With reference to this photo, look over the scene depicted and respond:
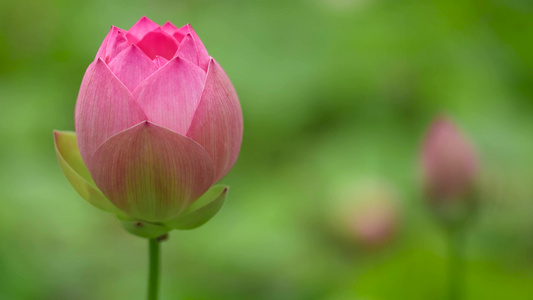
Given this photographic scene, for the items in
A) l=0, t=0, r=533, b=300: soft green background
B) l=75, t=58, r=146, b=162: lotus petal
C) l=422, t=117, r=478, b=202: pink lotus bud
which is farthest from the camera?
l=0, t=0, r=533, b=300: soft green background

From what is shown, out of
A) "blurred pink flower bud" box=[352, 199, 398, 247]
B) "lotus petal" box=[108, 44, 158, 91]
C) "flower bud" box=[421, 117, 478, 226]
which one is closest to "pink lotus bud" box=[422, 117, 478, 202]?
"flower bud" box=[421, 117, 478, 226]

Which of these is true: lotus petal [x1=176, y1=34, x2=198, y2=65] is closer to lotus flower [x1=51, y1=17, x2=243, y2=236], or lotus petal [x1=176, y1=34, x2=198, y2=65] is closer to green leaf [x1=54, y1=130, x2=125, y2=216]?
lotus flower [x1=51, y1=17, x2=243, y2=236]

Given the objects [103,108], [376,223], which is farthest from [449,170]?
[103,108]

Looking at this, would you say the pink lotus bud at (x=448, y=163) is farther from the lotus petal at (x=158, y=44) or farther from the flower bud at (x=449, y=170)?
the lotus petal at (x=158, y=44)

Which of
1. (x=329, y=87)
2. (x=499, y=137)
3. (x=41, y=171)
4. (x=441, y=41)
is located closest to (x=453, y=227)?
(x=499, y=137)

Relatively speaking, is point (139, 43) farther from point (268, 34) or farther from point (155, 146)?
point (268, 34)

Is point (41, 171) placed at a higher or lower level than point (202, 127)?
higher

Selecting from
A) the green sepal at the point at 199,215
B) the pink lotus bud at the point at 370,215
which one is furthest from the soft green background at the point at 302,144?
the green sepal at the point at 199,215
